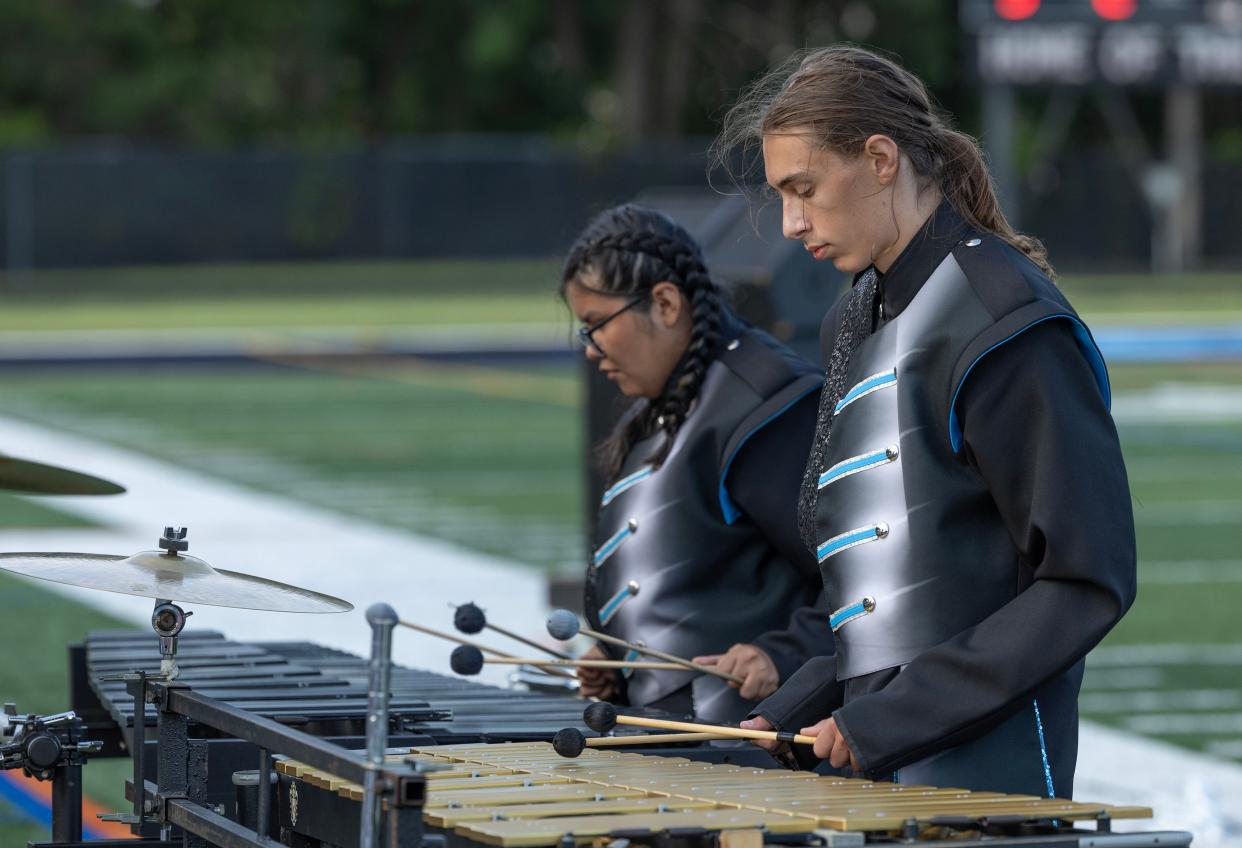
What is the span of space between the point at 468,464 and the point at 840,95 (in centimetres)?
1160

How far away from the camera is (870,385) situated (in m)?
3.06

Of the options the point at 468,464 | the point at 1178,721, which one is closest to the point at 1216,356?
the point at 468,464

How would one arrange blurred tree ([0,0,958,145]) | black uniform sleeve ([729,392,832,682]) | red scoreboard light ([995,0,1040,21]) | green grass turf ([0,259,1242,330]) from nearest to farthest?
black uniform sleeve ([729,392,832,682]) → red scoreboard light ([995,0,1040,21]) → green grass turf ([0,259,1242,330]) → blurred tree ([0,0,958,145])

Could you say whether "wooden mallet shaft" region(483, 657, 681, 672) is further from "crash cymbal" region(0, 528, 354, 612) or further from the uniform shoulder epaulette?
the uniform shoulder epaulette

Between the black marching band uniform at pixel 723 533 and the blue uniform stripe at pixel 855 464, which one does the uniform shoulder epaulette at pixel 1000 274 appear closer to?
the blue uniform stripe at pixel 855 464

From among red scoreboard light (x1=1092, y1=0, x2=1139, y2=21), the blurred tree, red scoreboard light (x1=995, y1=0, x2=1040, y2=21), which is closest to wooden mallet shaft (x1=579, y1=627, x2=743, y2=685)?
red scoreboard light (x1=995, y1=0, x2=1040, y2=21)

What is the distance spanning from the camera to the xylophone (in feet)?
8.43

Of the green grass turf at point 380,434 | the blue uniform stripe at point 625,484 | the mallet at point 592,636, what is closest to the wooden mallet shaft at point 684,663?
the mallet at point 592,636

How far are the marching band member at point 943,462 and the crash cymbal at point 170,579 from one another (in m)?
0.77

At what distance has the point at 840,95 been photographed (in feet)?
9.95

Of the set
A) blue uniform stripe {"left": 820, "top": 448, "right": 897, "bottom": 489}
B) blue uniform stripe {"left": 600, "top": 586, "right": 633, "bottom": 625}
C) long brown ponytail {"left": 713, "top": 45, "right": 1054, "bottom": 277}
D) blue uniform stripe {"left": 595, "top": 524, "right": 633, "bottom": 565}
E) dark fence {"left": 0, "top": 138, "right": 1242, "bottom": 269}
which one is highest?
dark fence {"left": 0, "top": 138, "right": 1242, "bottom": 269}

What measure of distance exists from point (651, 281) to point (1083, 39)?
21265 mm

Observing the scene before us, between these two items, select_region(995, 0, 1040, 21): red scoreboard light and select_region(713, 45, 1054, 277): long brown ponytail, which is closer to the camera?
select_region(713, 45, 1054, 277): long brown ponytail

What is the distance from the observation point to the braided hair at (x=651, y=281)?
4.06 metres
